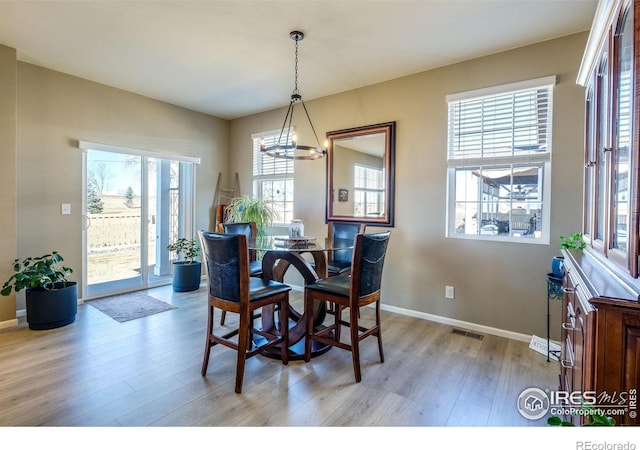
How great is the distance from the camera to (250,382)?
2186 mm

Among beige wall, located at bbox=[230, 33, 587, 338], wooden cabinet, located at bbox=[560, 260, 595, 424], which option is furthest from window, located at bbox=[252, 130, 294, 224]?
wooden cabinet, located at bbox=[560, 260, 595, 424]

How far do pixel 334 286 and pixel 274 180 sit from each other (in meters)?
2.89

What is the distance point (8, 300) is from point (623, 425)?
14.9 ft

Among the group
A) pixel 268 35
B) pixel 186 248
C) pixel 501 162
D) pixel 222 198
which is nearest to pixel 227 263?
pixel 268 35

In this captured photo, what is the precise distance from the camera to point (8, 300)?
3.10m

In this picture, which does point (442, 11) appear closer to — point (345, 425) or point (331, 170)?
point (331, 170)

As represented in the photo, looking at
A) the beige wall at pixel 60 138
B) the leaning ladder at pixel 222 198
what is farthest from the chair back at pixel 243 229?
the beige wall at pixel 60 138

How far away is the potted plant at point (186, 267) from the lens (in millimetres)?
4465

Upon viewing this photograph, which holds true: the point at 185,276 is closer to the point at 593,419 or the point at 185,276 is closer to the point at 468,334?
the point at 468,334

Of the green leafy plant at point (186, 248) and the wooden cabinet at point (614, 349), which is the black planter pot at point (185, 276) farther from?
the wooden cabinet at point (614, 349)

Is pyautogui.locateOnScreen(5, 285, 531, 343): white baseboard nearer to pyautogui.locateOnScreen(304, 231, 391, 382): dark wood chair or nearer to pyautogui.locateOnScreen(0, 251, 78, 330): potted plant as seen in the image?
pyautogui.locateOnScreen(0, 251, 78, 330): potted plant

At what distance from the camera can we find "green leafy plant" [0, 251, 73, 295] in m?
2.95

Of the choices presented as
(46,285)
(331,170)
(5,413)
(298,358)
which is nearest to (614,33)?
(298,358)

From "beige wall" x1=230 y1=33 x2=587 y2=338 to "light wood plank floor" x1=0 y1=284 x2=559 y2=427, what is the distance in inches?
16.1
